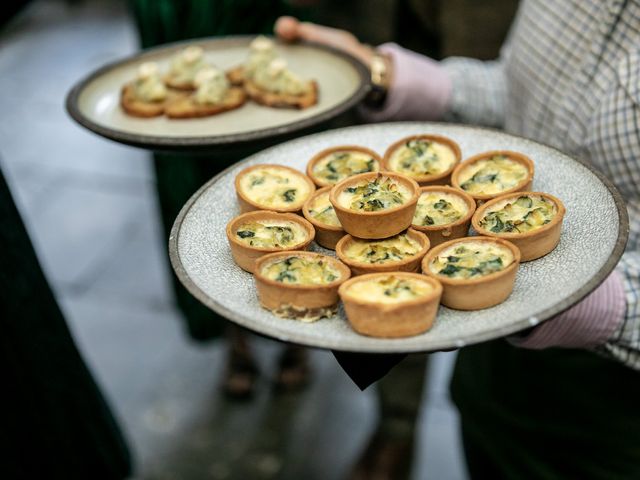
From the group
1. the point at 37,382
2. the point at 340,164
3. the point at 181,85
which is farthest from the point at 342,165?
the point at 37,382

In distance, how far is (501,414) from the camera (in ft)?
6.48

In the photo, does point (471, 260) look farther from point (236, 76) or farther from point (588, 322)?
point (236, 76)

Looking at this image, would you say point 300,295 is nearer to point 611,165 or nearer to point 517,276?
point 517,276

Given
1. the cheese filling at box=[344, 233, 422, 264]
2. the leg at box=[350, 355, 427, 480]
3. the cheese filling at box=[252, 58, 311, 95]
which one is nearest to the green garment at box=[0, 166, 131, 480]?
the cheese filling at box=[252, 58, 311, 95]

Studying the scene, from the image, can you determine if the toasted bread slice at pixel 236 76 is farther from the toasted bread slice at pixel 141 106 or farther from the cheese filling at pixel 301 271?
the cheese filling at pixel 301 271

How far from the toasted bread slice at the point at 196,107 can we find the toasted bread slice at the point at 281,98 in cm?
4

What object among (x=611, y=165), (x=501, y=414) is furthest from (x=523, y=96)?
(x=501, y=414)

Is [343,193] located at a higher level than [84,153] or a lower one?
higher

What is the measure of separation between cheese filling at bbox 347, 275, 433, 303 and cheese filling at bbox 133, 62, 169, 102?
0.92 m

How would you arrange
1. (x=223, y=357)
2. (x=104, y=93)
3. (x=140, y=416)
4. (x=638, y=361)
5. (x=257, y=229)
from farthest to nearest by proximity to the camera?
(x=223, y=357)
(x=140, y=416)
(x=104, y=93)
(x=638, y=361)
(x=257, y=229)

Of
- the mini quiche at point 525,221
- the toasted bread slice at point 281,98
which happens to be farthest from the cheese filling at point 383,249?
the toasted bread slice at point 281,98

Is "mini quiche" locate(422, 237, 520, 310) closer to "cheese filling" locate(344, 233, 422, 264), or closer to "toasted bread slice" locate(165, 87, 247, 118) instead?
"cheese filling" locate(344, 233, 422, 264)

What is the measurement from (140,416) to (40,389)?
4.34 ft

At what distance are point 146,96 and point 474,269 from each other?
40.2 inches
